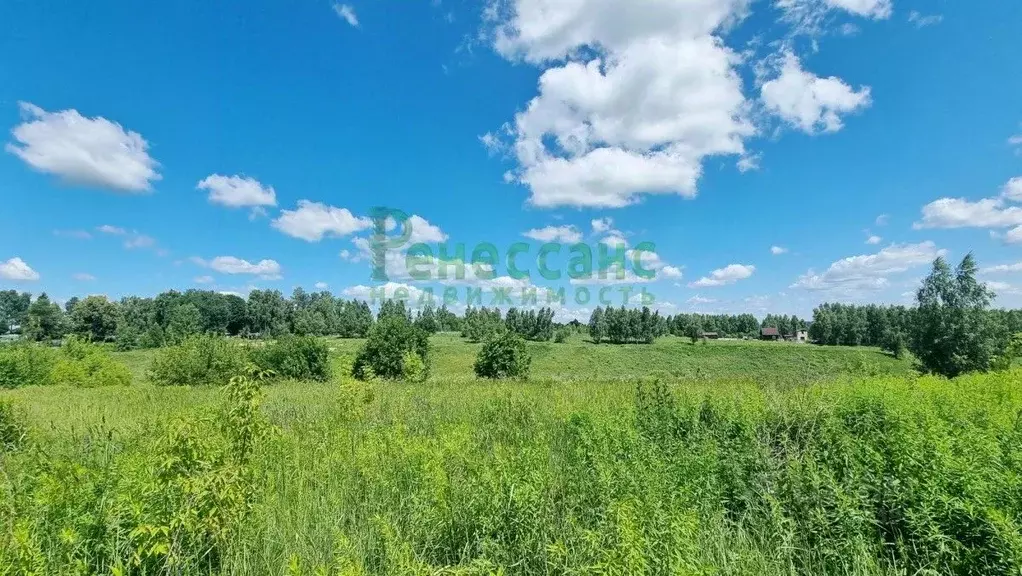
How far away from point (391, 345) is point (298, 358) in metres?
6.75

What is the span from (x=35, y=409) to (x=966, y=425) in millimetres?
17958

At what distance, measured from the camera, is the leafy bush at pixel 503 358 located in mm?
30062

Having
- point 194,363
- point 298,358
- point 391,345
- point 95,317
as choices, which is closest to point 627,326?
point 391,345

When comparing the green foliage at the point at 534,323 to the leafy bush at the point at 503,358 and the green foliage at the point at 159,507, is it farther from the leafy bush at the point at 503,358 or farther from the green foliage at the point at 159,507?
the green foliage at the point at 159,507

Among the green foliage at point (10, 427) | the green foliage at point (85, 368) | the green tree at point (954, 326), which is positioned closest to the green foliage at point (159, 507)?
the green foliage at point (10, 427)

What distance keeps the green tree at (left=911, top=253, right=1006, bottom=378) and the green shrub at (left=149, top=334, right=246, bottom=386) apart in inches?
2088

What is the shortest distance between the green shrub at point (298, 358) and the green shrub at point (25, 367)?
10.8 metres

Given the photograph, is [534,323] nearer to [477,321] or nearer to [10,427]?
[477,321]

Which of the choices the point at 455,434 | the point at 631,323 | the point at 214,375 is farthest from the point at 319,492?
the point at 631,323

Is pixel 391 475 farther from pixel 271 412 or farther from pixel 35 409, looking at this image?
pixel 35 409

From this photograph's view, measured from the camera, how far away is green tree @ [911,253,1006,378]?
35.9 metres

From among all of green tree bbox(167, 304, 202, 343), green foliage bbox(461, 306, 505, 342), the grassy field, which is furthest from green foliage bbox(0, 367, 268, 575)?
green tree bbox(167, 304, 202, 343)

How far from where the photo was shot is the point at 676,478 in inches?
158

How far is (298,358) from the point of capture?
30406 mm
